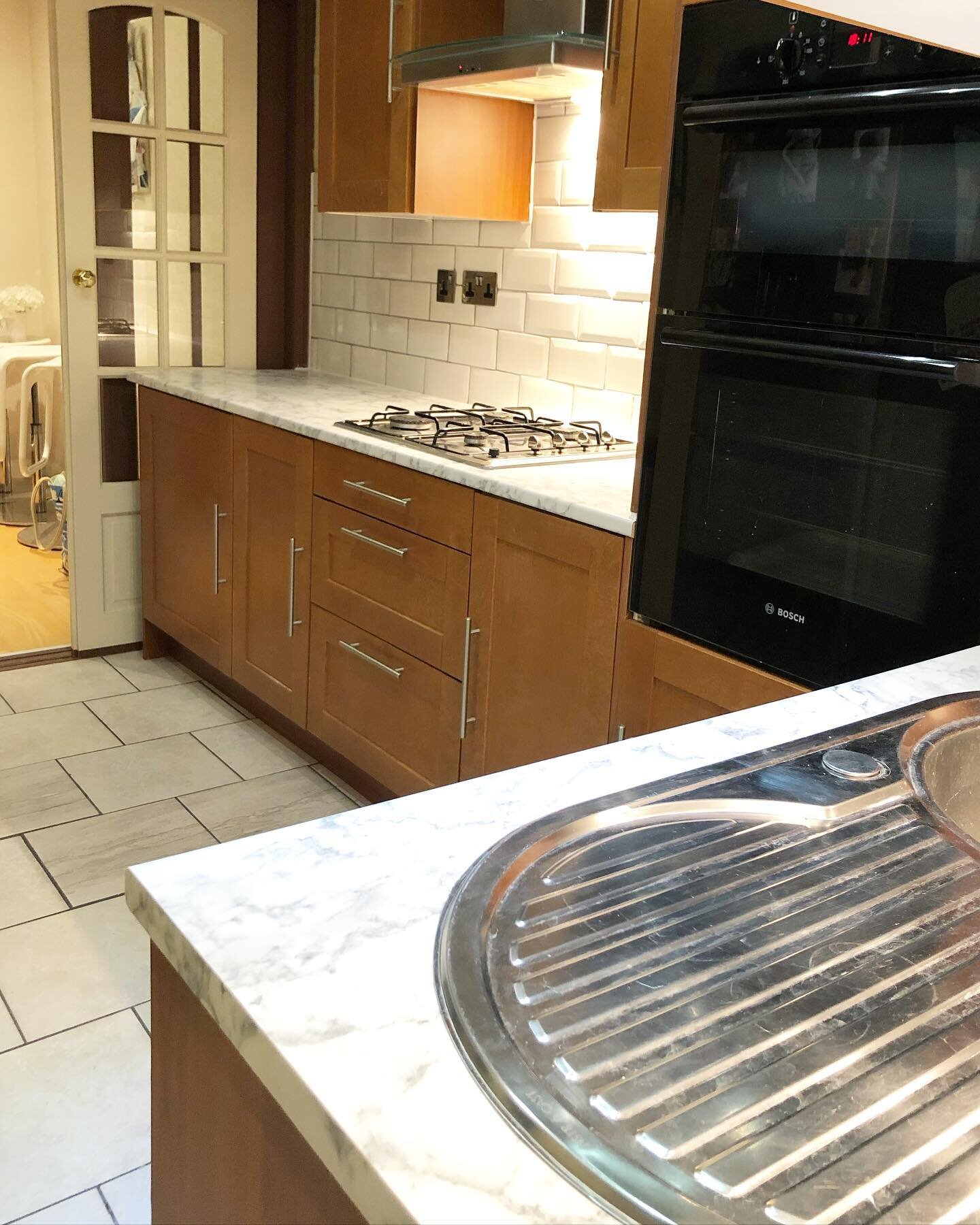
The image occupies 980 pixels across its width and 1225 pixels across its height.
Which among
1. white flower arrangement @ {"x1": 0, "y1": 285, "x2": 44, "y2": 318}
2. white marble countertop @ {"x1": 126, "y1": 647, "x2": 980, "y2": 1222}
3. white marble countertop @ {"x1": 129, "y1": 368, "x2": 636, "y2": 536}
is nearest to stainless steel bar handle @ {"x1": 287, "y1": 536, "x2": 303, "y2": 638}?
white marble countertop @ {"x1": 129, "y1": 368, "x2": 636, "y2": 536}

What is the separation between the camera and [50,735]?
3.29 meters

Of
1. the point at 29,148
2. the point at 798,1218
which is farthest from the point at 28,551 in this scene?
the point at 798,1218

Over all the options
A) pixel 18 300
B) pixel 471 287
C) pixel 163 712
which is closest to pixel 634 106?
pixel 471 287

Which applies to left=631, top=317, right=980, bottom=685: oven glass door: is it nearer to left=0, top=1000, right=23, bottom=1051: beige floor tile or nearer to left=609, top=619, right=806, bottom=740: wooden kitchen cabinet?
left=609, top=619, right=806, bottom=740: wooden kitchen cabinet

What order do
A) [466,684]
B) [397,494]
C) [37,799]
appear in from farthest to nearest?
[37,799]
[397,494]
[466,684]

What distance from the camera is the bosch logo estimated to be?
5.83 ft

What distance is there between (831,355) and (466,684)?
1.11m

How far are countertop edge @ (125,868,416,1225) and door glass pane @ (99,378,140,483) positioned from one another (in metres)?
3.31

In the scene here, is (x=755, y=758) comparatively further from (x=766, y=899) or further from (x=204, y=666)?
(x=204, y=666)

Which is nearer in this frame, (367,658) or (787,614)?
(787,614)

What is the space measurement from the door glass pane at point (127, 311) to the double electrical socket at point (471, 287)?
3.37 feet

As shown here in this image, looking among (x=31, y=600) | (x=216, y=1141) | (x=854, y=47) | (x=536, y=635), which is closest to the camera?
(x=216, y=1141)

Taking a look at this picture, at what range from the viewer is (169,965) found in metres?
0.76

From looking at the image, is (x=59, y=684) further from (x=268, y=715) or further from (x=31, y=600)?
(x=31, y=600)
